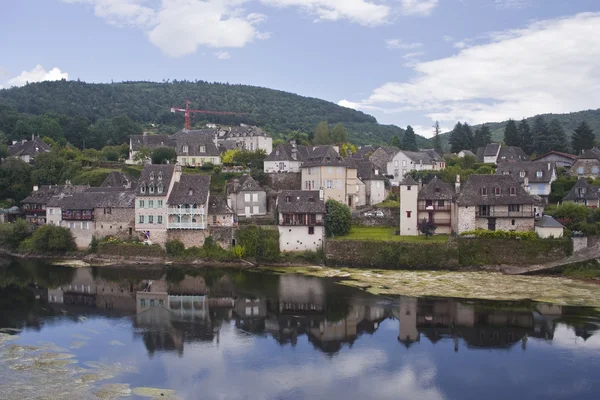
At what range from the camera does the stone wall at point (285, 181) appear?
208 feet

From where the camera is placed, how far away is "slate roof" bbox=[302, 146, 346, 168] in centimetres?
5903

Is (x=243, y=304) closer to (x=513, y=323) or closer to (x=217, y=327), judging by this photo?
(x=217, y=327)

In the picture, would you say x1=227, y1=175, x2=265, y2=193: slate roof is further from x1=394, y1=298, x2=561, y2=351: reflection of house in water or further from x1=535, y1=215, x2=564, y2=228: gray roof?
x1=535, y1=215, x2=564, y2=228: gray roof

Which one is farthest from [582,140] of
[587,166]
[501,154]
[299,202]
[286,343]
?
[286,343]

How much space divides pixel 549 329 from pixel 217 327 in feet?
62.2

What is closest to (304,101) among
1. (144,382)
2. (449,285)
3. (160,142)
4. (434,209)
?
(160,142)

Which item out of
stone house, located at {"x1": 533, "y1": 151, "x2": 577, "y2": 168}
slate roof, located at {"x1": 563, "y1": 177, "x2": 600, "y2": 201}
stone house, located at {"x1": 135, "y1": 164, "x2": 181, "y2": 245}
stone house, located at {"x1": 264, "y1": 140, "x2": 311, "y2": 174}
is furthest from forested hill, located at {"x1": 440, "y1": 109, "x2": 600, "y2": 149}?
stone house, located at {"x1": 135, "y1": 164, "x2": 181, "y2": 245}

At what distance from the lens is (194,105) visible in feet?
511

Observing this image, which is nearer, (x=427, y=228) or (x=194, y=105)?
(x=427, y=228)

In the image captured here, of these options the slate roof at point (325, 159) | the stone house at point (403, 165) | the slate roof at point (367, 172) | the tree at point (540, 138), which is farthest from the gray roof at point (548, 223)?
the tree at point (540, 138)

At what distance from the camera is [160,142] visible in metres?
82.8

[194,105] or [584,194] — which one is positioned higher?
[194,105]

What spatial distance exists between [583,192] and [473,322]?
3015 cm

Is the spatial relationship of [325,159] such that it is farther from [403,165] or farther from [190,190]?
[403,165]
